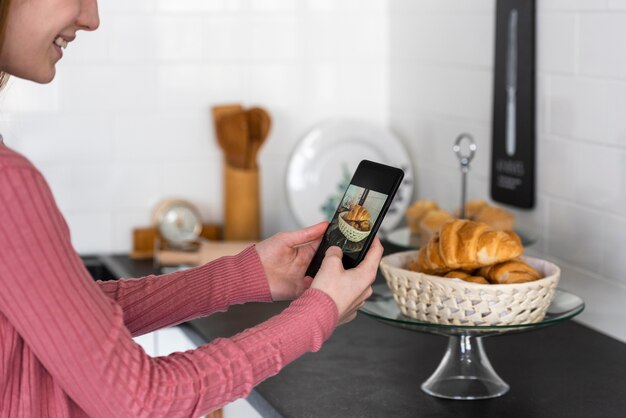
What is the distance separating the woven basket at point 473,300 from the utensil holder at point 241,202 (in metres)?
1.01

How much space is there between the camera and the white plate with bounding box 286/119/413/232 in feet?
7.65

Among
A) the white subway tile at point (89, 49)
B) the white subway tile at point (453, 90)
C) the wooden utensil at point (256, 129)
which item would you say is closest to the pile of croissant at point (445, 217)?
the white subway tile at point (453, 90)

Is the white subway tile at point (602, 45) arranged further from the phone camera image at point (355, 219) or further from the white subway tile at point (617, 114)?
the phone camera image at point (355, 219)

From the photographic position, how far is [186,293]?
Result: 3.91 ft

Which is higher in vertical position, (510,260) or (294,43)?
(294,43)

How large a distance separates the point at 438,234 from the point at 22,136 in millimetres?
1199

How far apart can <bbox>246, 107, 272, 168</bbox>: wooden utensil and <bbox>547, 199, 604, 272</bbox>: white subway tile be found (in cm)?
71

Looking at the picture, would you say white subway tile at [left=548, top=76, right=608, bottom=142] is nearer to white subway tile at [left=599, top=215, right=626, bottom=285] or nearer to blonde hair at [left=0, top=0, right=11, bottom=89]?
white subway tile at [left=599, top=215, right=626, bottom=285]

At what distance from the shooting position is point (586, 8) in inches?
67.2

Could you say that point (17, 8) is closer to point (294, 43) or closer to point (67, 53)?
point (67, 53)

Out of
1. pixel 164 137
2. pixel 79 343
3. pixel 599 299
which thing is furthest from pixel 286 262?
pixel 164 137

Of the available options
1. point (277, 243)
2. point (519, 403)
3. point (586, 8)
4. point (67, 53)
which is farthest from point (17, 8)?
point (67, 53)

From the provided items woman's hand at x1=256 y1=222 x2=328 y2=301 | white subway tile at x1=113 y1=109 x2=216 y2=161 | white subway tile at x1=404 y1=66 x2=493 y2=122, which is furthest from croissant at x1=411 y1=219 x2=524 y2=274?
white subway tile at x1=113 y1=109 x2=216 y2=161

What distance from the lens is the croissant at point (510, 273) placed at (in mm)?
1288
